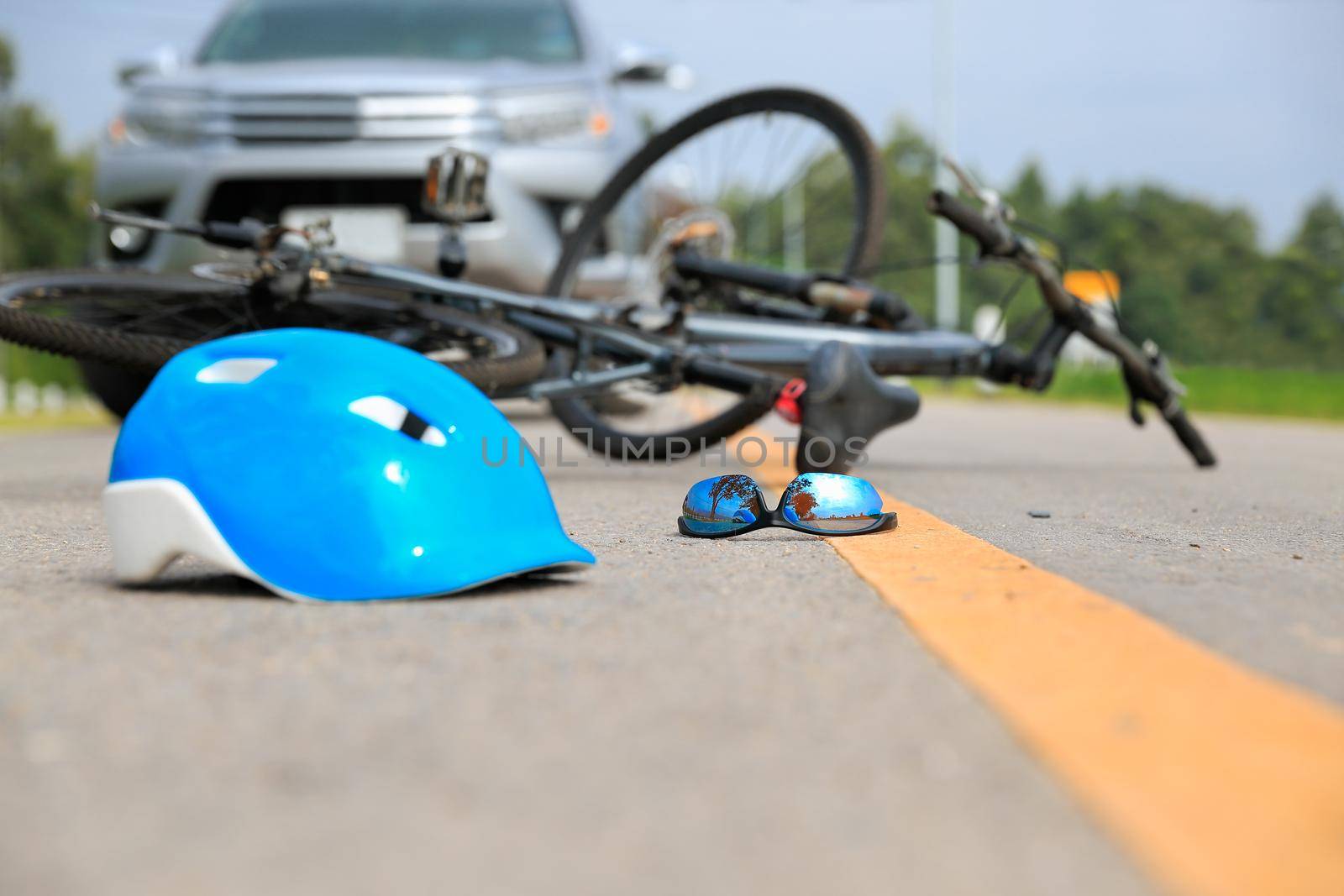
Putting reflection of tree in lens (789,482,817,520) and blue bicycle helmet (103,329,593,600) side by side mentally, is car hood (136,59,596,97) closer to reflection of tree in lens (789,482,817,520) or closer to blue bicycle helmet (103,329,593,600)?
reflection of tree in lens (789,482,817,520)

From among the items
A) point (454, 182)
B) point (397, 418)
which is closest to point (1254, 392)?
point (454, 182)

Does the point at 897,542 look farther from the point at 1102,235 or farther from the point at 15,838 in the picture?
the point at 1102,235

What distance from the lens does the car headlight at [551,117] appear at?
6.49 meters

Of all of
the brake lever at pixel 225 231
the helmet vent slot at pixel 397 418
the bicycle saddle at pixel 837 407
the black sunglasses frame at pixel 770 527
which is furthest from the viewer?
the brake lever at pixel 225 231

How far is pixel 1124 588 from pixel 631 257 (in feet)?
12.8

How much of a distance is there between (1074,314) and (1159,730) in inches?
148

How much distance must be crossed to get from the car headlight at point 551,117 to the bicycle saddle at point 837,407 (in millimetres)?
2567

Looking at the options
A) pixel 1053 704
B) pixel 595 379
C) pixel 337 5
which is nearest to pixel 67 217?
pixel 337 5

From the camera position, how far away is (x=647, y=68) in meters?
6.91

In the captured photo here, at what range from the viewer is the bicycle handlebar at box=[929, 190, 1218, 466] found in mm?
4938

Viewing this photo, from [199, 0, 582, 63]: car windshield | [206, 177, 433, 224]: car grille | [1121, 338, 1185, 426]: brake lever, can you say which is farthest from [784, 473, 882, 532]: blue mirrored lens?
[199, 0, 582, 63]: car windshield

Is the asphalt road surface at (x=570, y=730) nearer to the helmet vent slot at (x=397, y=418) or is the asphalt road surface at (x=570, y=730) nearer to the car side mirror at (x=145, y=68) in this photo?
the helmet vent slot at (x=397, y=418)

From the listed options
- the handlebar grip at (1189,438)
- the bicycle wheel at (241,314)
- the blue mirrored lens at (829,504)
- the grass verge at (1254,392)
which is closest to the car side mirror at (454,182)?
the bicycle wheel at (241,314)

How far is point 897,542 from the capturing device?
11.0ft
